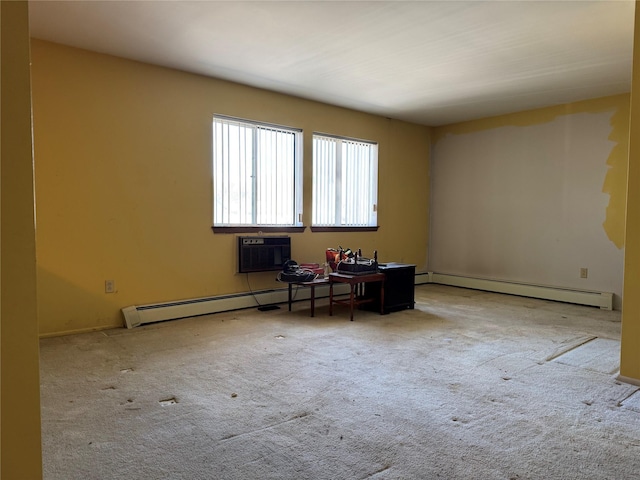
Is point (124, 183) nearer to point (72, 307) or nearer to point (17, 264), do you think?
point (72, 307)

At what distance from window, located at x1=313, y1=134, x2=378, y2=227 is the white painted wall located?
4.77 feet

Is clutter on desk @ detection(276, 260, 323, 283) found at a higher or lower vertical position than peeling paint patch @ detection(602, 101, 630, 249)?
lower

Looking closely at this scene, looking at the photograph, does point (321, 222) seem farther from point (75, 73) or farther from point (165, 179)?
point (75, 73)

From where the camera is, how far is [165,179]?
450cm

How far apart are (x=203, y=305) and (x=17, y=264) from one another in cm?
383

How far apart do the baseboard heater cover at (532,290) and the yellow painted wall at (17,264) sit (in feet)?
19.8

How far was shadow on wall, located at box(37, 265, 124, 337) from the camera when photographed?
384cm

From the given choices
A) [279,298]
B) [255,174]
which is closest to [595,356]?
[279,298]

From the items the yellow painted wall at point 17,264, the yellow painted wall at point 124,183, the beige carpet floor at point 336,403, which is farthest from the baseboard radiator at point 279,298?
the yellow painted wall at point 17,264

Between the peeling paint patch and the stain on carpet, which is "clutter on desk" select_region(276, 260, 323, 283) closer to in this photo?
the stain on carpet

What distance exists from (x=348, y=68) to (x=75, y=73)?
102 inches

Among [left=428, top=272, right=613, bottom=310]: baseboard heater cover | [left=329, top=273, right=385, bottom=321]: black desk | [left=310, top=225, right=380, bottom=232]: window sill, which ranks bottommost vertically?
[left=428, top=272, right=613, bottom=310]: baseboard heater cover

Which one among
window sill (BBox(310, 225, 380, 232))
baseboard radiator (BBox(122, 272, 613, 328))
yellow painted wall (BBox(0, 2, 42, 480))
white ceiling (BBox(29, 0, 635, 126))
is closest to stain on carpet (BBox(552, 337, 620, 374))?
baseboard radiator (BBox(122, 272, 613, 328))

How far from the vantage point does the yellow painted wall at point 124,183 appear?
3.85m
